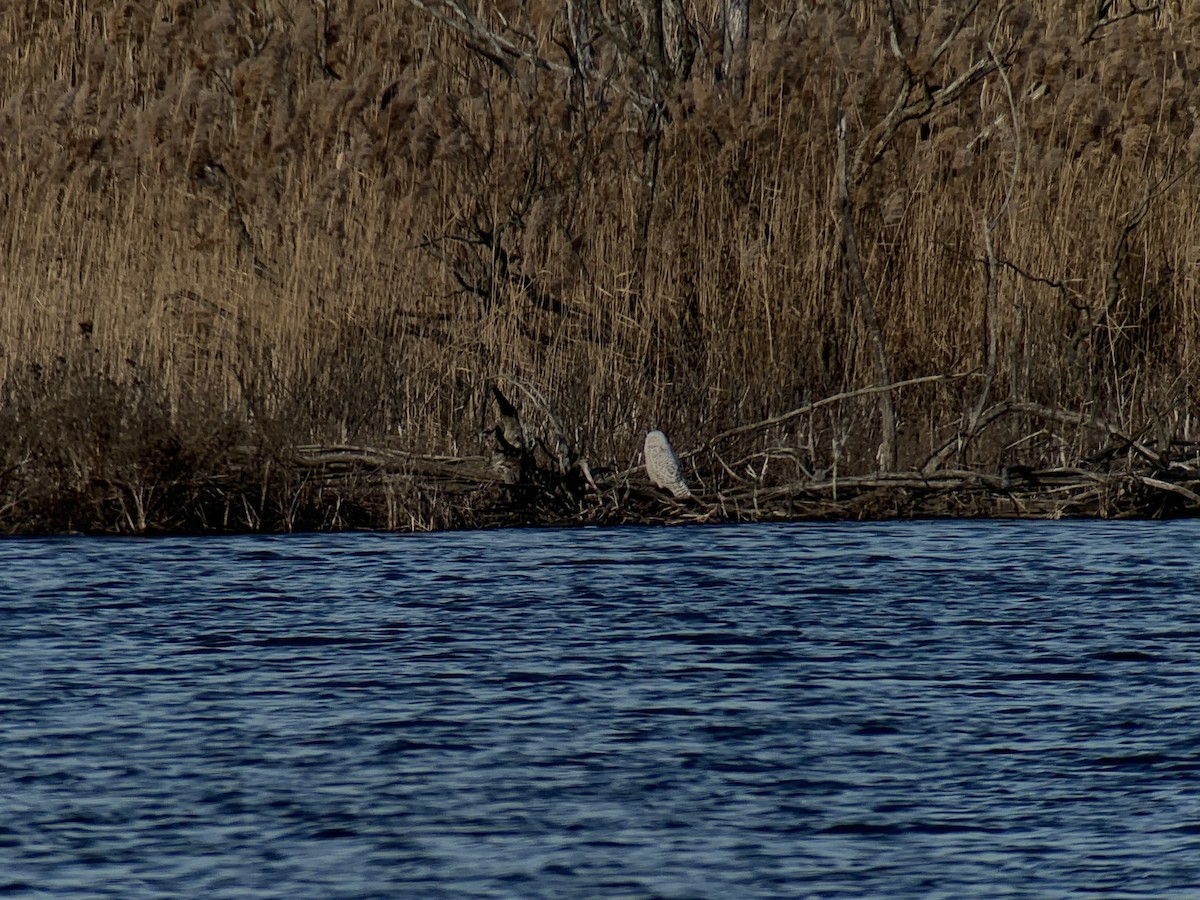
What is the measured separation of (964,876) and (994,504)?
16.2 ft

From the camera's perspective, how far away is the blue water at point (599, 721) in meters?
3.78

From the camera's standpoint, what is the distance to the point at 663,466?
26.7ft

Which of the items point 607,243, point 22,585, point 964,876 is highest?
point 607,243

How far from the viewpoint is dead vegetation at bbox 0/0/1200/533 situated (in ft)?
27.1

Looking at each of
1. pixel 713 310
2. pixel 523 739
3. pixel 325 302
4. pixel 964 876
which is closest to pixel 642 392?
pixel 713 310

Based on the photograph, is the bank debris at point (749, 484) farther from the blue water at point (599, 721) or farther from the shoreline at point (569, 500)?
the blue water at point (599, 721)

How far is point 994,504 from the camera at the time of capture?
8.51 metres

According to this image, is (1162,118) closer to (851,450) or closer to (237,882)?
(851,450)

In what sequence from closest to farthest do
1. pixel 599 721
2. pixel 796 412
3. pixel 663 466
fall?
pixel 599 721, pixel 663 466, pixel 796 412

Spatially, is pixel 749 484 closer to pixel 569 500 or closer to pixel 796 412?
pixel 796 412

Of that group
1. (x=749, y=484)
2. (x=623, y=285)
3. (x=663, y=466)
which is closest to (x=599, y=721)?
(x=663, y=466)

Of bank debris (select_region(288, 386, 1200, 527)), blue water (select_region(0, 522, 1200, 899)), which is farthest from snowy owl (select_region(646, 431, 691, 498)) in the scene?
blue water (select_region(0, 522, 1200, 899))

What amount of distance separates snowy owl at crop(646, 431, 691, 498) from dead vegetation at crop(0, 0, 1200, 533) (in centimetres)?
16

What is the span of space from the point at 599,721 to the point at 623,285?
4.48 m
